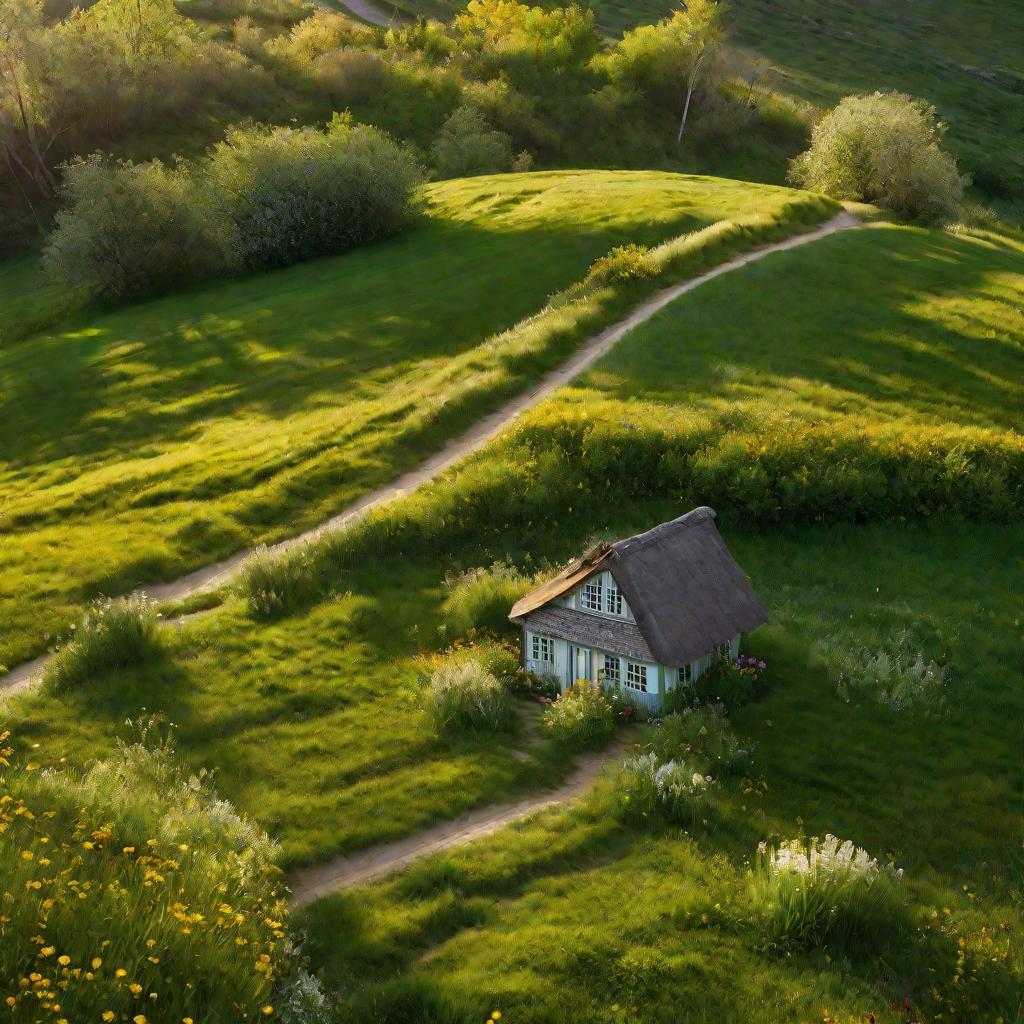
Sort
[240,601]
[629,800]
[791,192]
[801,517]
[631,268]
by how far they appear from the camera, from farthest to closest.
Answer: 1. [791,192]
2. [631,268]
3. [801,517]
4. [240,601]
5. [629,800]

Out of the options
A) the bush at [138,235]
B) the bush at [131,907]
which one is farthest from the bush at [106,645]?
the bush at [138,235]

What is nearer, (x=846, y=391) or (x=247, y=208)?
(x=846, y=391)

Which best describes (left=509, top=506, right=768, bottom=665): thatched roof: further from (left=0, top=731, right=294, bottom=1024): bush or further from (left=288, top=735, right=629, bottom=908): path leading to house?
(left=0, top=731, right=294, bottom=1024): bush

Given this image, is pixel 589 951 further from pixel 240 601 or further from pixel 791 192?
pixel 791 192

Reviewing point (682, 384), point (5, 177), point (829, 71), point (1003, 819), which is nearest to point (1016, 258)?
point (682, 384)

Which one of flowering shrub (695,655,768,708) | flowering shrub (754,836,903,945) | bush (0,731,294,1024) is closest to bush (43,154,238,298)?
flowering shrub (695,655,768,708)

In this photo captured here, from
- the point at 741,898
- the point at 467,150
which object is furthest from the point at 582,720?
the point at 467,150

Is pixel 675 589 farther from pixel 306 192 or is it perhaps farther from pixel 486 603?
pixel 306 192
